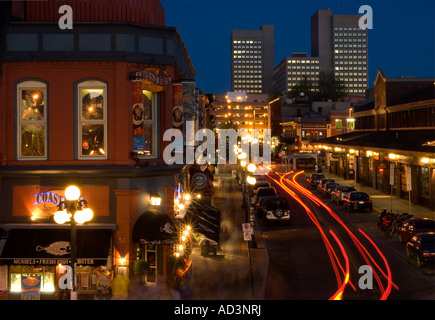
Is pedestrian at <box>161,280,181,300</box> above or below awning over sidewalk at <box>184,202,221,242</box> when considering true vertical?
below

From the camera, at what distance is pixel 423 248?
21578mm

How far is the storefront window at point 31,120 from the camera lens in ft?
53.3

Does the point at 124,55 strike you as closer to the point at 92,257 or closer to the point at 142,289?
the point at 92,257

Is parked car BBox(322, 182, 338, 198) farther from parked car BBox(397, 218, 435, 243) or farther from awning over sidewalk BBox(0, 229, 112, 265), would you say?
awning over sidewalk BBox(0, 229, 112, 265)

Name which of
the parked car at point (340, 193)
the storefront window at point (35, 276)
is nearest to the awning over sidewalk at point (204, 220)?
the storefront window at point (35, 276)

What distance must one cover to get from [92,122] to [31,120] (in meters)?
2.05

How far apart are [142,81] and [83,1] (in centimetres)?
384

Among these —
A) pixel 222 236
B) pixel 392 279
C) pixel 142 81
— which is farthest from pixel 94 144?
pixel 222 236

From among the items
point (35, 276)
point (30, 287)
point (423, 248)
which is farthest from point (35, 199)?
point (423, 248)

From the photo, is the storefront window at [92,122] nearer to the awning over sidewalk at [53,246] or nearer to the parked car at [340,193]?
the awning over sidewalk at [53,246]

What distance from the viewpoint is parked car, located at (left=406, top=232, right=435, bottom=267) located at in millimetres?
21209

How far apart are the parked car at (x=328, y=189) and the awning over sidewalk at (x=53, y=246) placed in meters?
35.7

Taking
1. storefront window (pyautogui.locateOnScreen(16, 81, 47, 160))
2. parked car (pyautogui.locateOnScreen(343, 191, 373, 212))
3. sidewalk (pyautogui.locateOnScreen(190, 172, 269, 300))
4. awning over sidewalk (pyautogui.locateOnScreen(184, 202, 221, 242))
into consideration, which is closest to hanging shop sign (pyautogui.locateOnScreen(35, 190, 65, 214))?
storefront window (pyautogui.locateOnScreen(16, 81, 47, 160))

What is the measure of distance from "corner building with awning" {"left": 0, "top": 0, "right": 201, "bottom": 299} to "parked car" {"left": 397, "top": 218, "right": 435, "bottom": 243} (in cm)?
1581
